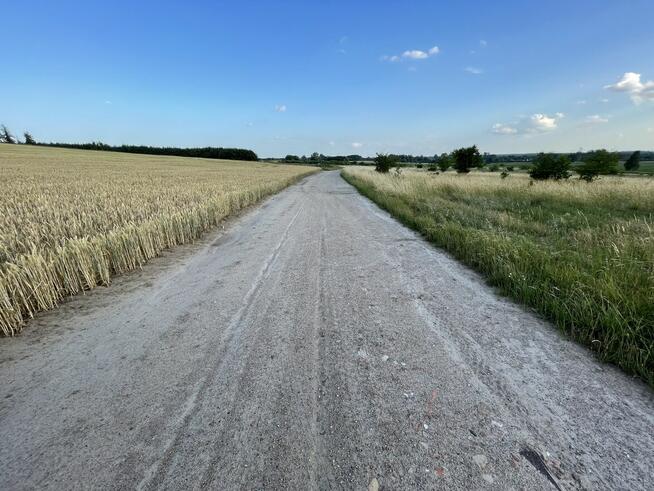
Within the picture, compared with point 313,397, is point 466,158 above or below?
above

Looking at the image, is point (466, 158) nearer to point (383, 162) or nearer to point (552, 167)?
point (383, 162)

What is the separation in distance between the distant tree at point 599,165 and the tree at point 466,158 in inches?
781

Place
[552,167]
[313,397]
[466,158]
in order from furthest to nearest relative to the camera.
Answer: [466,158], [552,167], [313,397]

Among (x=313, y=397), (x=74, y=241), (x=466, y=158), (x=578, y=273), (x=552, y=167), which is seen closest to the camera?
(x=313, y=397)

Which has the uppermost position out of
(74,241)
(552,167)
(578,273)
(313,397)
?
(552,167)

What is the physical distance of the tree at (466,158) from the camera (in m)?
43.3

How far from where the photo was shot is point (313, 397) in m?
2.28

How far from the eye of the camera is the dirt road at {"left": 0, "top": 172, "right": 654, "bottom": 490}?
5.60ft

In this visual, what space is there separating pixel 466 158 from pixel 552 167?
2139 centimetres

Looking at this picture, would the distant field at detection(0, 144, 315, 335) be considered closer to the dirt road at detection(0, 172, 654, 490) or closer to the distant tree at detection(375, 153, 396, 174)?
the dirt road at detection(0, 172, 654, 490)

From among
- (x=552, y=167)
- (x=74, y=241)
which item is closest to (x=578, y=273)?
(x=74, y=241)

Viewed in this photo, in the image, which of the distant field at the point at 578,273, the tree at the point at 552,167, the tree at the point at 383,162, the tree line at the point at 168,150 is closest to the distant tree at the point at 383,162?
the tree at the point at 383,162

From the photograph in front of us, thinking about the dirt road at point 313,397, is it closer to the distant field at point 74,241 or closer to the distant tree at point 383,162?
the distant field at point 74,241

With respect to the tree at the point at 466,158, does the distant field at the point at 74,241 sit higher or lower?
lower
